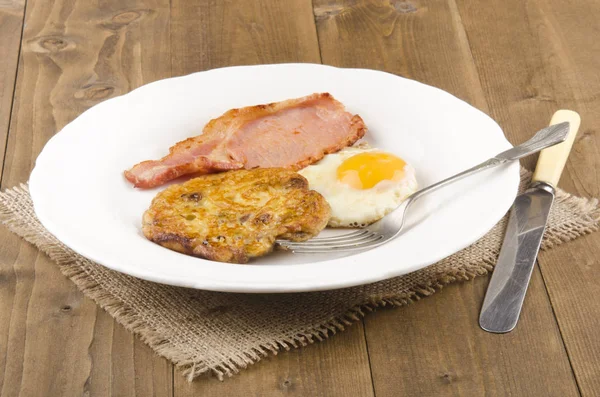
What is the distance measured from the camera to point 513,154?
2.42m

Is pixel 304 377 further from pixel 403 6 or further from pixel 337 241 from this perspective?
pixel 403 6

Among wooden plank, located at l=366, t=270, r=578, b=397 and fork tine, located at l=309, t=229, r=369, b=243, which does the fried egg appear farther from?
wooden plank, located at l=366, t=270, r=578, b=397

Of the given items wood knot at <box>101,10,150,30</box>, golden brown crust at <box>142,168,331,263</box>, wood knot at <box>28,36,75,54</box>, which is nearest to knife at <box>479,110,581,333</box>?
golden brown crust at <box>142,168,331,263</box>

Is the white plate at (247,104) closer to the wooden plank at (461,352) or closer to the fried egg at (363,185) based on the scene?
the fried egg at (363,185)

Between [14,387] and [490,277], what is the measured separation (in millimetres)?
1271

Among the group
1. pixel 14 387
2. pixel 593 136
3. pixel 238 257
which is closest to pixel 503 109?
pixel 593 136

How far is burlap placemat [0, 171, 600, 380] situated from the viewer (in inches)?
81.1

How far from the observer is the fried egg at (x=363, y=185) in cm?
238

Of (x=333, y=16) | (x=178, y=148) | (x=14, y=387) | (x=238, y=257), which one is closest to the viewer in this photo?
(x=14, y=387)

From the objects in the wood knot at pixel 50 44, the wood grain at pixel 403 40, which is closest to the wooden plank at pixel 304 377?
the wood grain at pixel 403 40

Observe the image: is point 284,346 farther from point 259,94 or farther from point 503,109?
point 503,109

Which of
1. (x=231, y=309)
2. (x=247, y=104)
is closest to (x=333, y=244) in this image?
(x=231, y=309)

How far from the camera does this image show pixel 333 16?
12.6 ft

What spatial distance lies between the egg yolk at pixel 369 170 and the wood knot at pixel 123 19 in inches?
66.6
